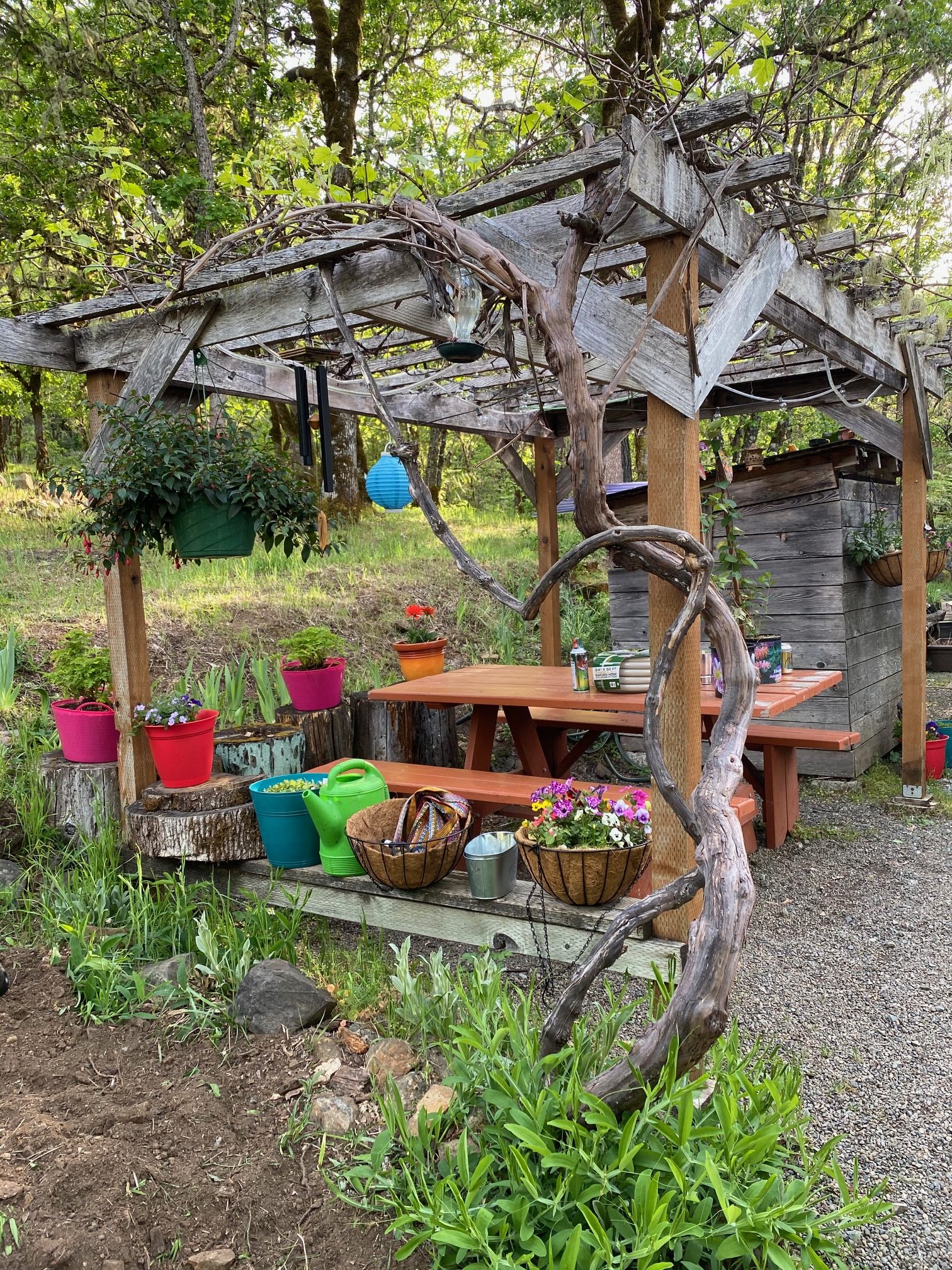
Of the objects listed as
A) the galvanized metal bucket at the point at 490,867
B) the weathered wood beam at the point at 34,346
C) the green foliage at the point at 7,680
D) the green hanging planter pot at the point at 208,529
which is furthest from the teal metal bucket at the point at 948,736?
the green foliage at the point at 7,680

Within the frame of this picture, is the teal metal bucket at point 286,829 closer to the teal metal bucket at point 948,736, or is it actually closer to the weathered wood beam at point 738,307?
the weathered wood beam at point 738,307

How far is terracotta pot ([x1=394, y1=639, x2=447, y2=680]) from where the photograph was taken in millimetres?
6438

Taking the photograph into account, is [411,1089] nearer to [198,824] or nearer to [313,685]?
[198,824]

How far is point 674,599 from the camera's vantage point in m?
2.99

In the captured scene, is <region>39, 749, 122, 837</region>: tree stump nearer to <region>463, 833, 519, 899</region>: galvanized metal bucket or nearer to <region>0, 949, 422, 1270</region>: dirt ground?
<region>0, 949, 422, 1270</region>: dirt ground

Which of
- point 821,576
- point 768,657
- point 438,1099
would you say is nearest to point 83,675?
point 438,1099

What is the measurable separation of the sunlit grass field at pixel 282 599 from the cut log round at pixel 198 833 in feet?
8.39

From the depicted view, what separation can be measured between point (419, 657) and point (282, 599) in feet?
9.16

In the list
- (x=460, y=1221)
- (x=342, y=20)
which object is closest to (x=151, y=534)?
(x=460, y=1221)

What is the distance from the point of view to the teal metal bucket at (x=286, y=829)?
12.8ft

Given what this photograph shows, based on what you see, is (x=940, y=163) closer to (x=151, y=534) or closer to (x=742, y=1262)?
(x=151, y=534)

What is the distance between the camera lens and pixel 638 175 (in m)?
2.53

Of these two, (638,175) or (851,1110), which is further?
(851,1110)

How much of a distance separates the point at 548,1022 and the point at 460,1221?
502 mm
